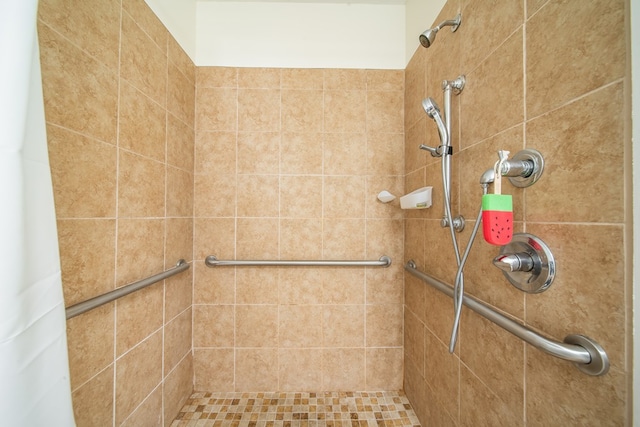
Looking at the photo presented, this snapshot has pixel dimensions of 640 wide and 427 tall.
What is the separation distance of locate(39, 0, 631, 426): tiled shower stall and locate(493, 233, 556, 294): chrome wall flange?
0.02 meters

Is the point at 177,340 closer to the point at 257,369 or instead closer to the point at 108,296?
the point at 257,369

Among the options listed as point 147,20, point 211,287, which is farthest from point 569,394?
point 147,20

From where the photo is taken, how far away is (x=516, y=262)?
50 cm

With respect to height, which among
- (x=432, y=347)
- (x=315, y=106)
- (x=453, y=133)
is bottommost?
(x=432, y=347)

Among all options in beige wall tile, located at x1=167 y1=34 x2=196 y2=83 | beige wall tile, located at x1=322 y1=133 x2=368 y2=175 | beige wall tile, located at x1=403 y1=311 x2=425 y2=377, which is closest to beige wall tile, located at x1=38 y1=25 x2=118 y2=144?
beige wall tile, located at x1=167 y1=34 x2=196 y2=83

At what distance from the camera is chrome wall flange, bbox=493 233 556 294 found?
0.48 meters

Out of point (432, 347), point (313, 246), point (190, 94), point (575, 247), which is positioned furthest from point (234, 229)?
point (575, 247)

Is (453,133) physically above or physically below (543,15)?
below

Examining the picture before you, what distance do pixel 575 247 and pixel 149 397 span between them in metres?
1.43

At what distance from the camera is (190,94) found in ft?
3.79

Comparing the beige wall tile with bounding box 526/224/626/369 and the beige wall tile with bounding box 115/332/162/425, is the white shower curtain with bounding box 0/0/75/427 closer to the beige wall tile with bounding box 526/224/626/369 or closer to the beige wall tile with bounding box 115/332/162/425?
the beige wall tile with bounding box 115/332/162/425

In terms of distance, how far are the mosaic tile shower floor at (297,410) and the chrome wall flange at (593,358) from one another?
35.7 inches

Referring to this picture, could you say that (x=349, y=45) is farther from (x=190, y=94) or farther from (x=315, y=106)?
(x=190, y=94)

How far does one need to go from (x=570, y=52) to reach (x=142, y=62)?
50.5 inches
